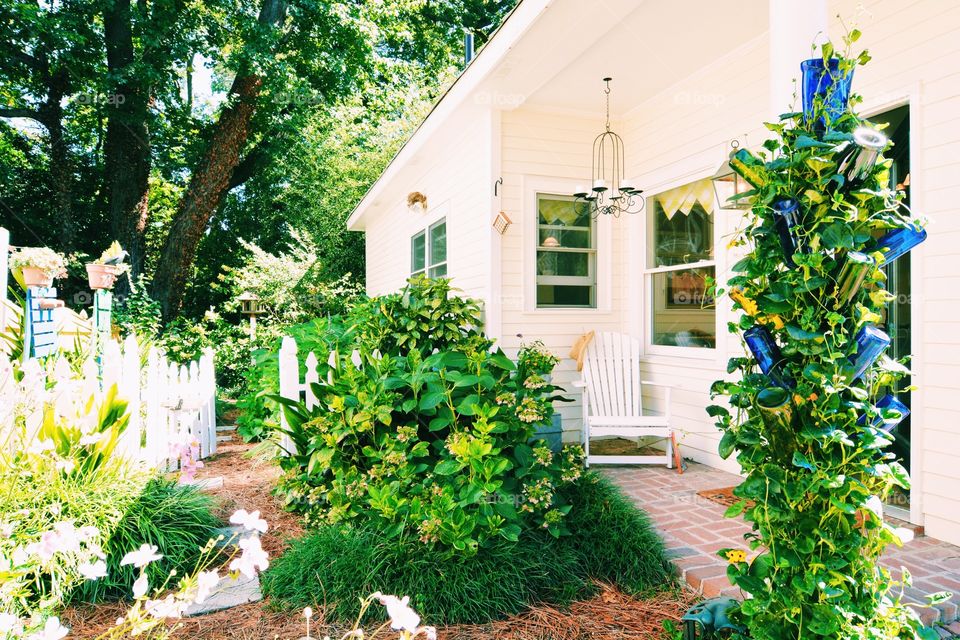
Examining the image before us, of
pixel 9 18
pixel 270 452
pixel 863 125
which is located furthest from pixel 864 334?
pixel 9 18

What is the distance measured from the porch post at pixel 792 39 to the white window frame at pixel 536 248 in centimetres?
303

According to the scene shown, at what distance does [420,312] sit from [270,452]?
6.25 ft

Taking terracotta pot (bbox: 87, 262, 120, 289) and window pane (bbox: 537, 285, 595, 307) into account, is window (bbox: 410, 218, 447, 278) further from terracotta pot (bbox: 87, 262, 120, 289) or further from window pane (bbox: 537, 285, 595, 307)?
terracotta pot (bbox: 87, 262, 120, 289)

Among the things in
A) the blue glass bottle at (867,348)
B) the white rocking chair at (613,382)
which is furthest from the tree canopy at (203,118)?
the blue glass bottle at (867,348)

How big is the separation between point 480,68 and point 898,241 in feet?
10.7

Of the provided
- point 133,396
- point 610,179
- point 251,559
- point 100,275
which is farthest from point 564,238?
point 100,275

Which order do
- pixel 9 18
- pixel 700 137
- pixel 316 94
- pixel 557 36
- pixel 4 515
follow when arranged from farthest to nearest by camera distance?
pixel 316 94, pixel 9 18, pixel 700 137, pixel 557 36, pixel 4 515

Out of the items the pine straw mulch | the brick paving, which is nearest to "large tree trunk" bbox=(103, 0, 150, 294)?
the pine straw mulch

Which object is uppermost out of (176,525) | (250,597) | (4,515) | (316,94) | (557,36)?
(316,94)

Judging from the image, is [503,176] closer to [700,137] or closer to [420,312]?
[700,137]

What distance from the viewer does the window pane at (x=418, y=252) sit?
7301mm

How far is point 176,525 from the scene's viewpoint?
8.32 feet

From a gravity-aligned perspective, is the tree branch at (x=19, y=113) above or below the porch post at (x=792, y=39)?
above

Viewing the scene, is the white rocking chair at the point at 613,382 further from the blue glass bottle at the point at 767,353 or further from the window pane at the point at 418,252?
the window pane at the point at 418,252
